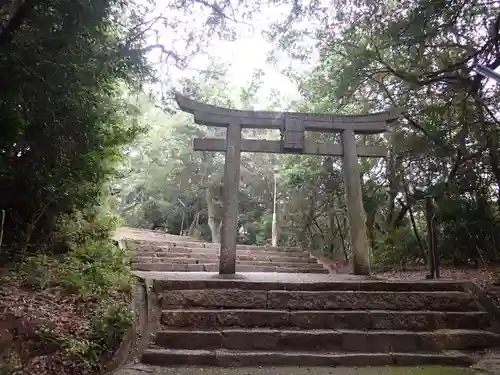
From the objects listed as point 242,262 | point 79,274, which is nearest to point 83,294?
point 79,274

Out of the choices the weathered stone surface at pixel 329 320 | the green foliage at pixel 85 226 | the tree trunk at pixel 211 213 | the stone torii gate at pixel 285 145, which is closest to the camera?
the weathered stone surface at pixel 329 320

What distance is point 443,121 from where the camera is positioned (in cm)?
956

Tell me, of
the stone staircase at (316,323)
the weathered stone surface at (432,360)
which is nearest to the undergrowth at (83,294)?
the stone staircase at (316,323)

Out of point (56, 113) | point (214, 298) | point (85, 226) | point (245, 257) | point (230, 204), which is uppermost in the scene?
point (56, 113)

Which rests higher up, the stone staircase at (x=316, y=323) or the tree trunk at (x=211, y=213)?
the tree trunk at (x=211, y=213)

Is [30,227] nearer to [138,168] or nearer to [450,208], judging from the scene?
[450,208]

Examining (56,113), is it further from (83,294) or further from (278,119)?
(278,119)

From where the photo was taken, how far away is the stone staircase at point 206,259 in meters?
8.58

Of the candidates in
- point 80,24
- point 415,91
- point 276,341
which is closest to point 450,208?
point 415,91

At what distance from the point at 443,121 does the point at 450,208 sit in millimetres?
2105

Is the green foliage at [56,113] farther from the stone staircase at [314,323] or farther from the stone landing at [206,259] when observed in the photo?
the stone landing at [206,259]

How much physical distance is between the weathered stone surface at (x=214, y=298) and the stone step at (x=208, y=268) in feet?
9.09

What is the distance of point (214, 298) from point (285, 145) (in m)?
3.42

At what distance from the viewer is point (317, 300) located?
564 cm
